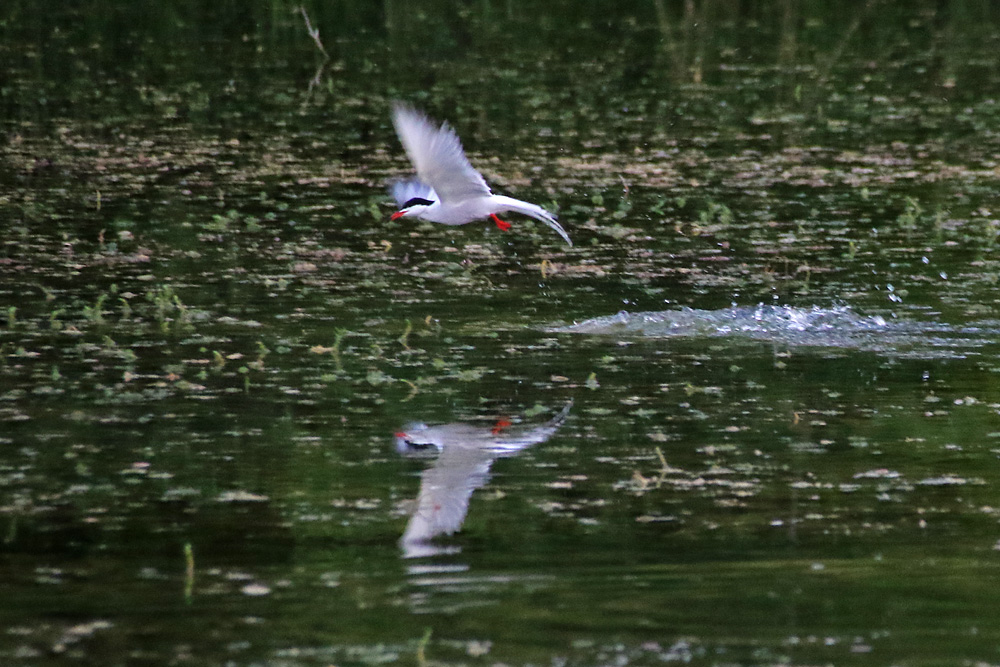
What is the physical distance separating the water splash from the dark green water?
0.03m

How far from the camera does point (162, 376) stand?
304 inches

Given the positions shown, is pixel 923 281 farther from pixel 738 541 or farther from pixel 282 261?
pixel 738 541

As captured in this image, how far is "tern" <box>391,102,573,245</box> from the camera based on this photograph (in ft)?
26.5

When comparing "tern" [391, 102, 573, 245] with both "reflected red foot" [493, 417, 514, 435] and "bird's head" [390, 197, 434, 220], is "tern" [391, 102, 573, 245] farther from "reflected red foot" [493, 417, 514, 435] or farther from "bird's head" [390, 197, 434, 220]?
"reflected red foot" [493, 417, 514, 435]

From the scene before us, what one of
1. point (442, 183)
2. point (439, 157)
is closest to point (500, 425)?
point (439, 157)

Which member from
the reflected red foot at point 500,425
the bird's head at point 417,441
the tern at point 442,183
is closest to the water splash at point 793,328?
the tern at point 442,183

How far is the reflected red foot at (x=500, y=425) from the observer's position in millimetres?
6926

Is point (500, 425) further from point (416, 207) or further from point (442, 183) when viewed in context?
point (416, 207)

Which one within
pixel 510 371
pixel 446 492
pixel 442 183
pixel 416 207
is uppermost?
pixel 442 183

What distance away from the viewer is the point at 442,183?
849 centimetres

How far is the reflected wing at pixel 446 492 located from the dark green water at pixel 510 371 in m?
0.03

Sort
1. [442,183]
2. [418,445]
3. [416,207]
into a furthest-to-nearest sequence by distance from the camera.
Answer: [416,207]
[442,183]
[418,445]

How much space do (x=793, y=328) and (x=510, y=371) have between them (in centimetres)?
160

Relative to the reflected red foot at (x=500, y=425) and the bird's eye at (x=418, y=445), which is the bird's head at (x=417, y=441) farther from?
the reflected red foot at (x=500, y=425)
